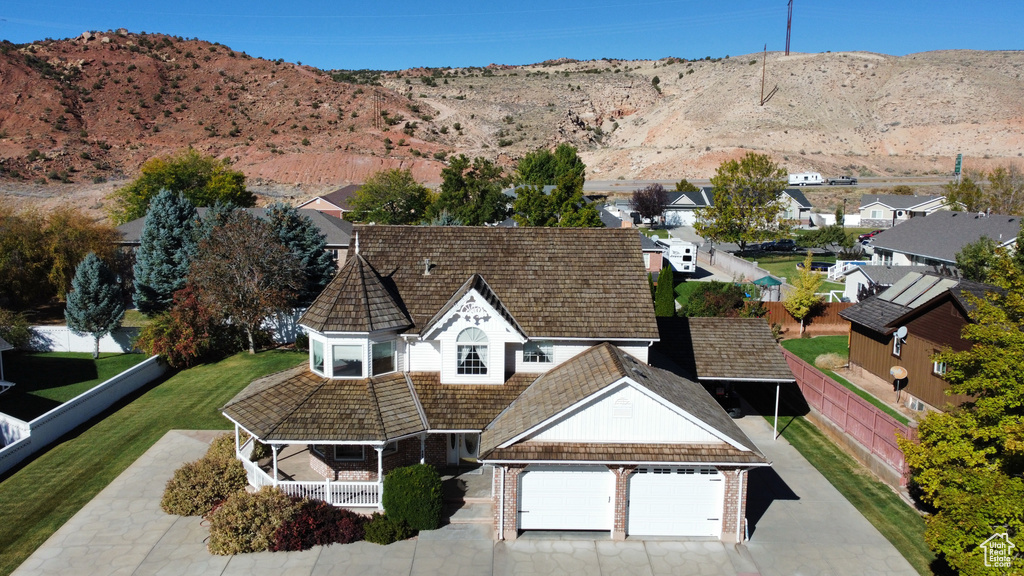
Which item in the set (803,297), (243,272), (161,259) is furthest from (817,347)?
(161,259)

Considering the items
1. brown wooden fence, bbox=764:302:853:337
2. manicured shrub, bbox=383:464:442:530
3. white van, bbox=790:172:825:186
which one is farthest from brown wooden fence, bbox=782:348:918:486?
white van, bbox=790:172:825:186

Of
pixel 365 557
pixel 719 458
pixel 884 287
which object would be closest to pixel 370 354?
pixel 365 557

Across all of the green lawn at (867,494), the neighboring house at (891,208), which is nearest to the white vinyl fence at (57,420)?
the green lawn at (867,494)

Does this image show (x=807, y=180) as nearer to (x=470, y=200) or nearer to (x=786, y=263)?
(x=786, y=263)

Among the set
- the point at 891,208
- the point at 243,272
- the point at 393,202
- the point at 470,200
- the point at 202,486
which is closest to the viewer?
the point at 202,486

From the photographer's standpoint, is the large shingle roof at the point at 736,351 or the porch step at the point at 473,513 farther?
the large shingle roof at the point at 736,351

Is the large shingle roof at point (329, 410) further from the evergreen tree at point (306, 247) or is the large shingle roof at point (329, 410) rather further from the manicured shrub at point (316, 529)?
the evergreen tree at point (306, 247)
